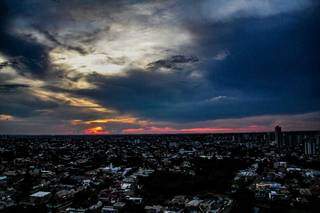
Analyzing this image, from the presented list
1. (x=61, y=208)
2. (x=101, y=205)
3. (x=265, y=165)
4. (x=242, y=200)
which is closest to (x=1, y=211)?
(x=61, y=208)

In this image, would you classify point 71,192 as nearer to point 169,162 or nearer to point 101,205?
point 101,205

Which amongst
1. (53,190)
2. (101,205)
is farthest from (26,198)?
(101,205)

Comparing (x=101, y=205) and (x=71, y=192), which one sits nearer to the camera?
(x=101, y=205)

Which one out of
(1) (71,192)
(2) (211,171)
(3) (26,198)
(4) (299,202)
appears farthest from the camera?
(2) (211,171)

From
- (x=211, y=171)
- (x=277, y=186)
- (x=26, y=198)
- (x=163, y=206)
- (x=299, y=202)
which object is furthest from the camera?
(x=211, y=171)

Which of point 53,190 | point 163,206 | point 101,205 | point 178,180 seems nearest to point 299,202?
point 163,206

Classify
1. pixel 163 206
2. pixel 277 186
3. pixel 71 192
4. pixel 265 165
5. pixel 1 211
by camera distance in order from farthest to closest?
pixel 265 165
pixel 277 186
pixel 71 192
pixel 163 206
pixel 1 211

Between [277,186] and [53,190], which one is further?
[277,186]

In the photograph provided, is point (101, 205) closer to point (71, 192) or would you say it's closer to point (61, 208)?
point (61, 208)

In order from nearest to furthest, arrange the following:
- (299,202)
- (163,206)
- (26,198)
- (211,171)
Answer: (163,206) < (299,202) < (26,198) < (211,171)
